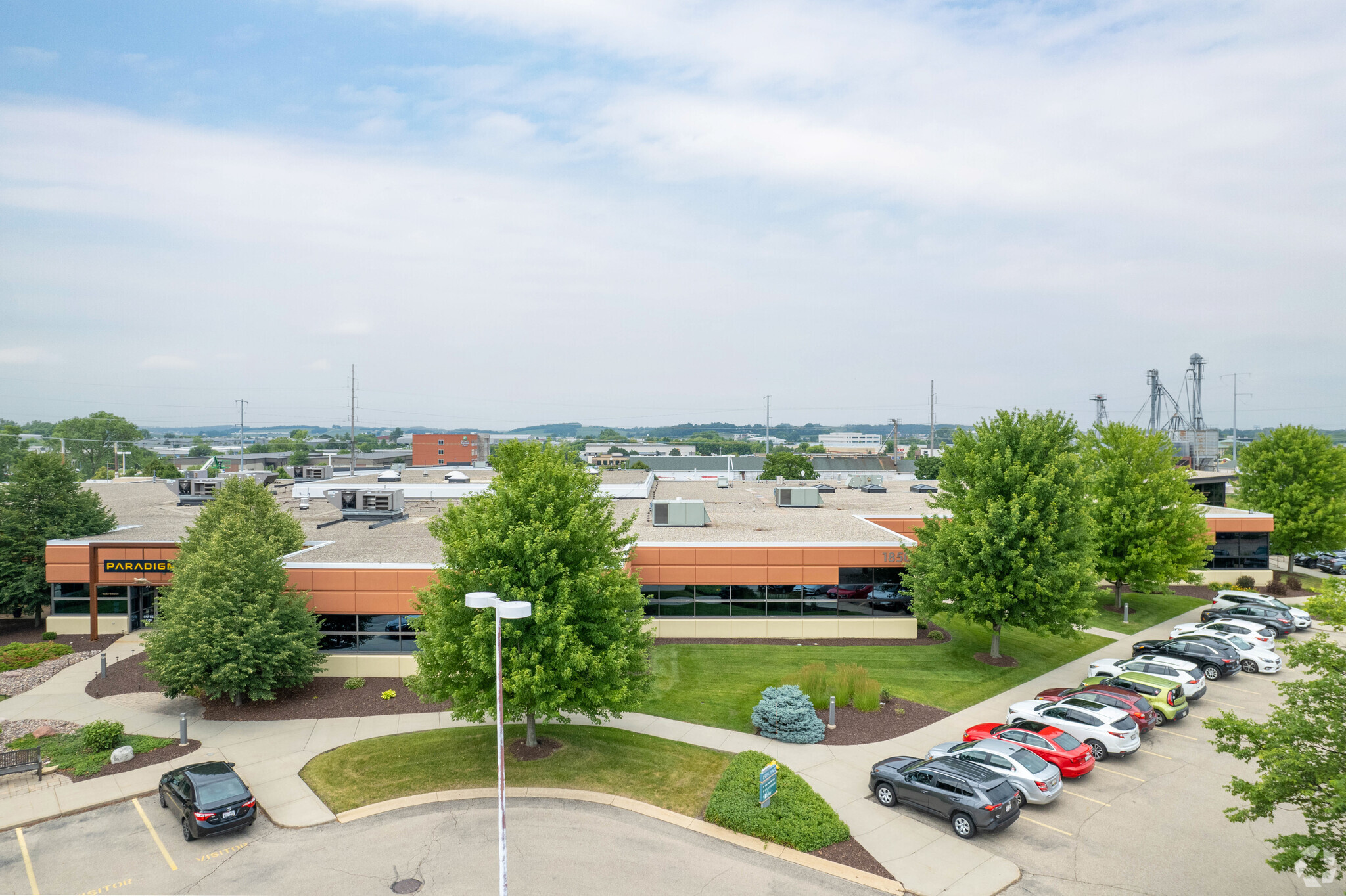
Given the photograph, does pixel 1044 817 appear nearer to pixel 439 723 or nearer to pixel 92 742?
pixel 439 723

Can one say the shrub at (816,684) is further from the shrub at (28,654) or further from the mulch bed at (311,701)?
the shrub at (28,654)

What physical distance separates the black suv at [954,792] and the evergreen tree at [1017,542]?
1138 centimetres

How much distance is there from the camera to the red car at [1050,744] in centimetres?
2003

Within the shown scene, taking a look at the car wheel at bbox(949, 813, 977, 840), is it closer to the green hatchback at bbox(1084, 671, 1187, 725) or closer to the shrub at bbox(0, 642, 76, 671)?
the green hatchback at bbox(1084, 671, 1187, 725)

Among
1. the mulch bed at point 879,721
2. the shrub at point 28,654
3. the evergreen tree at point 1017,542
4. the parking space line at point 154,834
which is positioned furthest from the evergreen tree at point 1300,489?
the shrub at point 28,654

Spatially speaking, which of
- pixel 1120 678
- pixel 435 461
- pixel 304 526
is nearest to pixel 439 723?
pixel 304 526

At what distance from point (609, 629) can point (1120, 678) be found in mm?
18531

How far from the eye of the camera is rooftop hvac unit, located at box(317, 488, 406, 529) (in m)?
41.5

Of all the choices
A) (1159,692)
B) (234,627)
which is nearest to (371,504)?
(234,627)

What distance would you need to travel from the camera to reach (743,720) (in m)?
24.0

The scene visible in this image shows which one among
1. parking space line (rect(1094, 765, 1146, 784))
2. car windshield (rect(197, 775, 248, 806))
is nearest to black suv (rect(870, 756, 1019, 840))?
parking space line (rect(1094, 765, 1146, 784))

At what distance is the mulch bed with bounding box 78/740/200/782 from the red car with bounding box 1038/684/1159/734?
89.0 ft

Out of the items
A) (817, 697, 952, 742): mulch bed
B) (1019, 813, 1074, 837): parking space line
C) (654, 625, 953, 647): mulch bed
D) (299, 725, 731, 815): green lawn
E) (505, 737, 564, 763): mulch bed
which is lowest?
(1019, 813, 1074, 837): parking space line

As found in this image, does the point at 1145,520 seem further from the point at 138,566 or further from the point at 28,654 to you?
the point at 28,654
